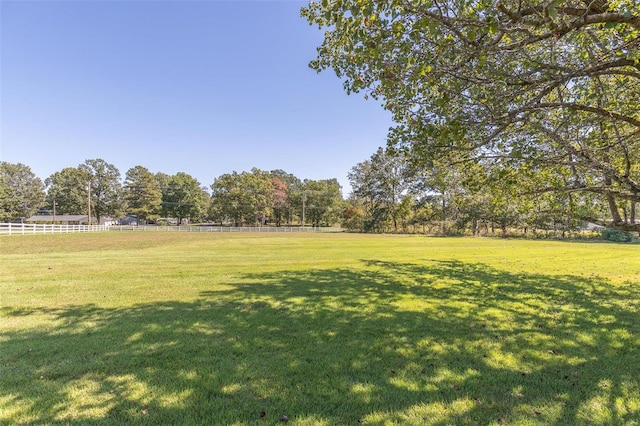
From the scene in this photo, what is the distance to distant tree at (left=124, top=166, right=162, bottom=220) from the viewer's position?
70.5 m

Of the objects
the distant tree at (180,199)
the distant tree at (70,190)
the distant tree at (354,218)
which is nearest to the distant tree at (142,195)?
the distant tree at (180,199)

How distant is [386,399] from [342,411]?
0.50 m

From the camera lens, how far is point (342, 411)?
9.58ft

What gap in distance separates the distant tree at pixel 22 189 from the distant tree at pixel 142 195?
2217 cm

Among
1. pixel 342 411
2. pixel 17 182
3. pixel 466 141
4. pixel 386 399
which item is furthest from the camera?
pixel 17 182

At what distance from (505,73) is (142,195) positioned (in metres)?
78.8

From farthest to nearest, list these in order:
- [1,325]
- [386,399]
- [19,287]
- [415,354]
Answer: [19,287] → [1,325] → [415,354] → [386,399]

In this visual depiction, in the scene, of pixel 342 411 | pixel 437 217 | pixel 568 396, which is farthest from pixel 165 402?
pixel 437 217

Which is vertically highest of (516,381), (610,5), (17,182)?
(17,182)

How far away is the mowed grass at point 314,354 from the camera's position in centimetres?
295

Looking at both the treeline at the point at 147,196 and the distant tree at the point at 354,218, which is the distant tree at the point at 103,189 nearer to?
the treeline at the point at 147,196

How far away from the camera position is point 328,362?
3900 millimetres

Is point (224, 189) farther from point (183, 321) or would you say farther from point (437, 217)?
point (183, 321)

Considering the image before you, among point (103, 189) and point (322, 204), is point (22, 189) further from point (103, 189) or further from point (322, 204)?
point (322, 204)
